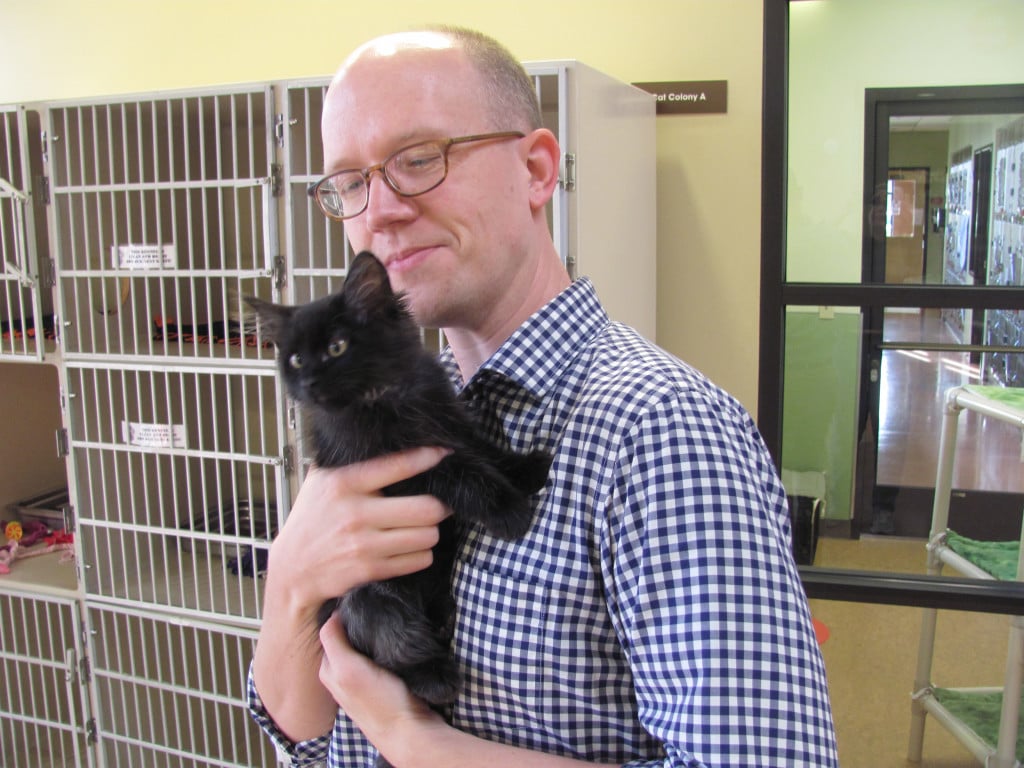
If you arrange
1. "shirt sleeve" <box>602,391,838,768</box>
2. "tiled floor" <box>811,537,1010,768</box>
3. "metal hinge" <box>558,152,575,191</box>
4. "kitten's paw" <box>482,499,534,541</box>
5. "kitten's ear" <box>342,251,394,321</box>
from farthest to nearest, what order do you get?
"tiled floor" <box>811,537,1010,768</box> < "metal hinge" <box>558,152,575,191</box> < "kitten's ear" <box>342,251,394,321</box> < "kitten's paw" <box>482,499,534,541</box> < "shirt sleeve" <box>602,391,838,768</box>

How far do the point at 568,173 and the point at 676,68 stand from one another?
834 millimetres

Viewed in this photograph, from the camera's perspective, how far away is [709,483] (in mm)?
584

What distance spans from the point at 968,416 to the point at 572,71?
5.21 ft

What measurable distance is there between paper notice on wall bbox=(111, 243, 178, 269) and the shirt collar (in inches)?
44.2

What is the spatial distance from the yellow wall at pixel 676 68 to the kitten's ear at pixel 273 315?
1.45m

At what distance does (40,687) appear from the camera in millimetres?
2311

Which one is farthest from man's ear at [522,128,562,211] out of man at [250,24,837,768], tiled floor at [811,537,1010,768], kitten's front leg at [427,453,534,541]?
tiled floor at [811,537,1010,768]

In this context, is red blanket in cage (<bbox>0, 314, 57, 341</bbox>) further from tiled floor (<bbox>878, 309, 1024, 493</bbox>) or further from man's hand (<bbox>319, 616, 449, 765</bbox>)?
tiled floor (<bbox>878, 309, 1024, 493</bbox>)

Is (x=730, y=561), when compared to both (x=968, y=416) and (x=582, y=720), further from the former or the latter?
(x=968, y=416)

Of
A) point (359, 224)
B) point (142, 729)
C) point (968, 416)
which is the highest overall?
point (359, 224)

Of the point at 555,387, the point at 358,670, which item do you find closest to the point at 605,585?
the point at 555,387

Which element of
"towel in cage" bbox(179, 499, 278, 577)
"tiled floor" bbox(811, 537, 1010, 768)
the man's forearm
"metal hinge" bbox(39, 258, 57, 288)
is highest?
"metal hinge" bbox(39, 258, 57, 288)

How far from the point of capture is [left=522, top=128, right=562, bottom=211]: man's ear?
88cm

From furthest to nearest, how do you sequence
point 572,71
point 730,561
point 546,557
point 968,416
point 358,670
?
1. point 968,416
2. point 572,71
3. point 358,670
4. point 546,557
5. point 730,561
